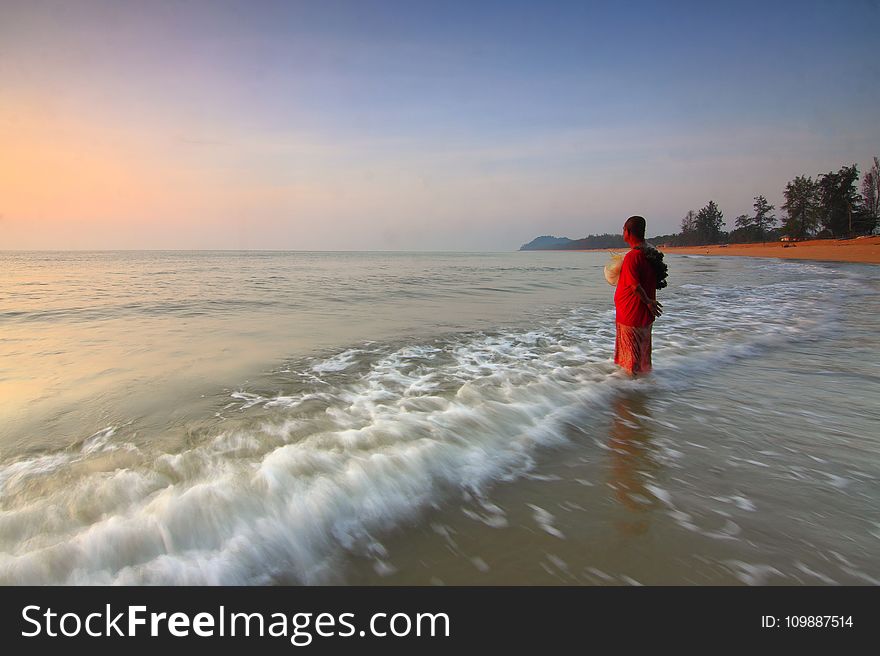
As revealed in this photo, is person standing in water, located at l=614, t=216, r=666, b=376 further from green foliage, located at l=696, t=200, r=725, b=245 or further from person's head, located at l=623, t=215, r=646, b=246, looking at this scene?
green foliage, located at l=696, t=200, r=725, b=245

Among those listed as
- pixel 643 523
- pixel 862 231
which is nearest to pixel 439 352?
pixel 643 523

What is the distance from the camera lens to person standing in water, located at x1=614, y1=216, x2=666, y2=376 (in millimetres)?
5312

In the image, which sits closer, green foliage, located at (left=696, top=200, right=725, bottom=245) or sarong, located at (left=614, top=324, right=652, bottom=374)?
sarong, located at (left=614, top=324, right=652, bottom=374)

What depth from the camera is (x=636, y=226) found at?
17.4ft

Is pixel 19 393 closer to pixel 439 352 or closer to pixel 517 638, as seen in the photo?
pixel 439 352

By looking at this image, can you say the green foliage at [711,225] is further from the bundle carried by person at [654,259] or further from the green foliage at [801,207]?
the bundle carried by person at [654,259]

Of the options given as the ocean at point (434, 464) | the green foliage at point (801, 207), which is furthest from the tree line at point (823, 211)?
the ocean at point (434, 464)

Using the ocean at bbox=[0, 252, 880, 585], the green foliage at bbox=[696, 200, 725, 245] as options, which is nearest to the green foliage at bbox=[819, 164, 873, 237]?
the green foliage at bbox=[696, 200, 725, 245]

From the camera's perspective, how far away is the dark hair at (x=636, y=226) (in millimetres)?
5246

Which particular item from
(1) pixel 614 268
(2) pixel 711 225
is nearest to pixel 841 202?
(2) pixel 711 225

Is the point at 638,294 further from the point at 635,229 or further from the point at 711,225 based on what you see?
the point at 711,225

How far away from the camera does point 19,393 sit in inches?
185

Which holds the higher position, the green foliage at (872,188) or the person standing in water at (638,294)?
the green foliage at (872,188)

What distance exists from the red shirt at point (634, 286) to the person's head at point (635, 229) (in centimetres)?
14
